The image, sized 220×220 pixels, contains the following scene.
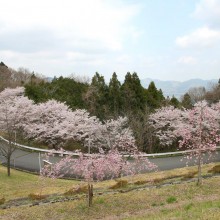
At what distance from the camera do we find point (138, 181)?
22.9m

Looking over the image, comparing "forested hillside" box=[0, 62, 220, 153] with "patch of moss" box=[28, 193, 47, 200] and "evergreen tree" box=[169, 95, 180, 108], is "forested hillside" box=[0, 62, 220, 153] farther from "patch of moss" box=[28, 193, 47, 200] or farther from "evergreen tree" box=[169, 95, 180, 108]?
"patch of moss" box=[28, 193, 47, 200]

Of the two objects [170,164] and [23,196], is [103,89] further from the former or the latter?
[23,196]

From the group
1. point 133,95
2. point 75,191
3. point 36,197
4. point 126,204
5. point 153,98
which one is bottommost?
point 36,197

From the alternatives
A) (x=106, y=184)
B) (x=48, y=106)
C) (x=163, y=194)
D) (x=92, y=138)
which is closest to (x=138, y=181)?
(x=106, y=184)

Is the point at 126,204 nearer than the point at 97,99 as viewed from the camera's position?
Yes

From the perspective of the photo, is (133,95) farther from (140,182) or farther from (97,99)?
(140,182)

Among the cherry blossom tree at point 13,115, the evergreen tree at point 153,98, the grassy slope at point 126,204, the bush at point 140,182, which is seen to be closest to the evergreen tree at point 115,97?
the evergreen tree at point 153,98

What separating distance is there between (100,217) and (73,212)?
167 centimetres

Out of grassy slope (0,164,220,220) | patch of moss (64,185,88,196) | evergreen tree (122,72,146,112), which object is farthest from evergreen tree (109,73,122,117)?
grassy slope (0,164,220,220)

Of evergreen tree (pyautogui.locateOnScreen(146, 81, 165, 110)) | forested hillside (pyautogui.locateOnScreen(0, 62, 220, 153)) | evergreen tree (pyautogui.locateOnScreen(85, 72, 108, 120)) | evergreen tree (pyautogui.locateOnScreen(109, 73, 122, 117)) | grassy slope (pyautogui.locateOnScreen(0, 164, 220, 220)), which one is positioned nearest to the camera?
grassy slope (pyautogui.locateOnScreen(0, 164, 220, 220))

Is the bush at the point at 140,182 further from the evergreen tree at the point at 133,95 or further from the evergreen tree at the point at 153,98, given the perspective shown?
the evergreen tree at the point at 153,98

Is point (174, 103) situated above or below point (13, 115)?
above

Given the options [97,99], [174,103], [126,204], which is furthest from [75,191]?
[174,103]

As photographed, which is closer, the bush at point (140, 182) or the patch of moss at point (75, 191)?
the patch of moss at point (75, 191)
